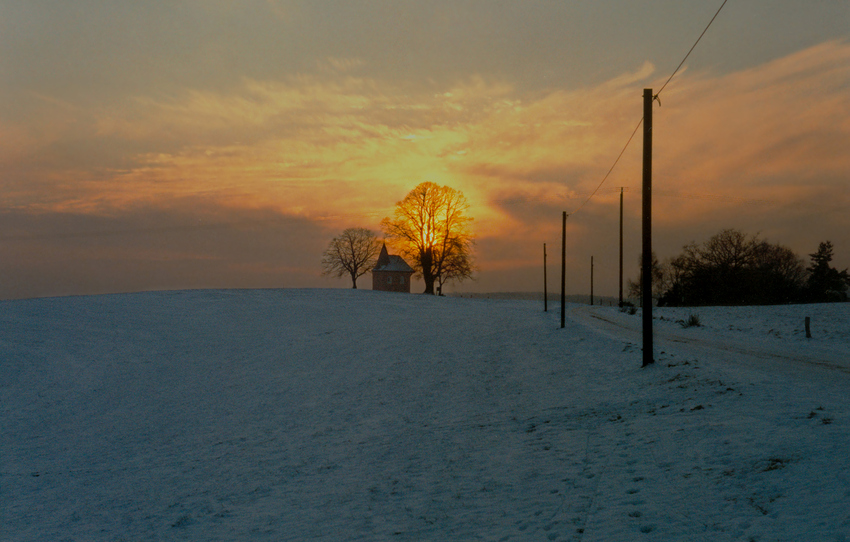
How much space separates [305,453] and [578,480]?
8247 millimetres

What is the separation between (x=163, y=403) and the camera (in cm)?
2280

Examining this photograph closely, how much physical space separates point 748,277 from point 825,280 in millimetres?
15066

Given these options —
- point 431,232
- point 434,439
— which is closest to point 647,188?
point 434,439

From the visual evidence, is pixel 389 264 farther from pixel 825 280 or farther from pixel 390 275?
pixel 825 280

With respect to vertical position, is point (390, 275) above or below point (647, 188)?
below

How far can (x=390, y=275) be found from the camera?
98.3 metres

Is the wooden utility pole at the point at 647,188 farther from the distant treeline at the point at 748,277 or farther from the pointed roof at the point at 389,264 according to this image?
the pointed roof at the point at 389,264

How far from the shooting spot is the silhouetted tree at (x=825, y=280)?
72875 mm

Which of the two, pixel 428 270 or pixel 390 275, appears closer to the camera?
pixel 428 270

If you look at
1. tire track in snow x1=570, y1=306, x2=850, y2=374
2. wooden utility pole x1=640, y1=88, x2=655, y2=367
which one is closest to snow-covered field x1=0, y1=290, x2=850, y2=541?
tire track in snow x1=570, y1=306, x2=850, y2=374

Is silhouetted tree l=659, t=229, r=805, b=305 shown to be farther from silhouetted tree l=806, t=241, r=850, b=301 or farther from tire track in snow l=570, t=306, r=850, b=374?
tire track in snow l=570, t=306, r=850, b=374

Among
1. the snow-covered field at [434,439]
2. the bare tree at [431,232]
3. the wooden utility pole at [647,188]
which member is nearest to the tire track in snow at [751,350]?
the snow-covered field at [434,439]

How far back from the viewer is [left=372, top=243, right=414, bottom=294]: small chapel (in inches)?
3861

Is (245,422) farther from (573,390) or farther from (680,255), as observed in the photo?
(680,255)
